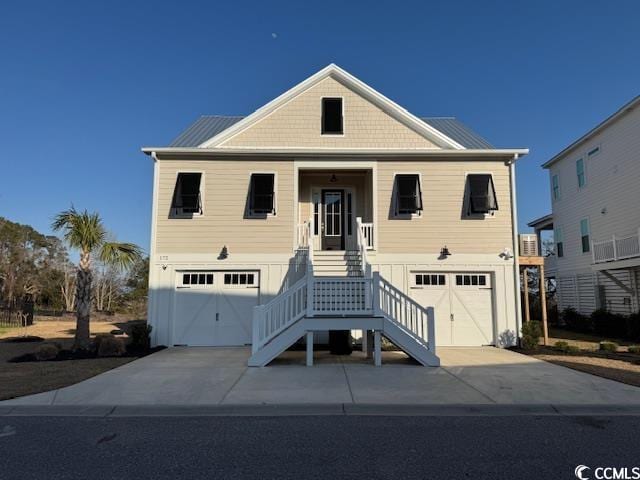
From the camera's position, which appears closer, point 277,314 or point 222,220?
point 277,314

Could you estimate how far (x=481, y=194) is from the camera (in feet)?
39.0

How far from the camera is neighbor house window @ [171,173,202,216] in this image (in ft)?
38.1

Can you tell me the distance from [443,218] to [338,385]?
7.03m

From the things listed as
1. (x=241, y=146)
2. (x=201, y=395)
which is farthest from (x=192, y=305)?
(x=201, y=395)

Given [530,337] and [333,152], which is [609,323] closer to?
[530,337]

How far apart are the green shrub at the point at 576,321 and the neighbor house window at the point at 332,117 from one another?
45.1 feet

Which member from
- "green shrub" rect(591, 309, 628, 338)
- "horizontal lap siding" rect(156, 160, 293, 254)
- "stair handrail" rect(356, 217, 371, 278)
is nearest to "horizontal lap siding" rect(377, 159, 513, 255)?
"stair handrail" rect(356, 217, 371, 278)

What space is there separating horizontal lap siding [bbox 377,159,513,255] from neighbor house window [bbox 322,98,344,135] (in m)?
1.84

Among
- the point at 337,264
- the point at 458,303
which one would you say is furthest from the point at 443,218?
the point at 337,264

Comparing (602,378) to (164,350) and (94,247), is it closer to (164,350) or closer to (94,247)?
(164,350)

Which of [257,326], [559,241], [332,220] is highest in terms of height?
[559,241]

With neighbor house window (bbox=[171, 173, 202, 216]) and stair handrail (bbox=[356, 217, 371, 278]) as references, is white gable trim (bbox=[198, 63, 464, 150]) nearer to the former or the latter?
neighbor house window (bbox=[171, 173, 202, 216])
